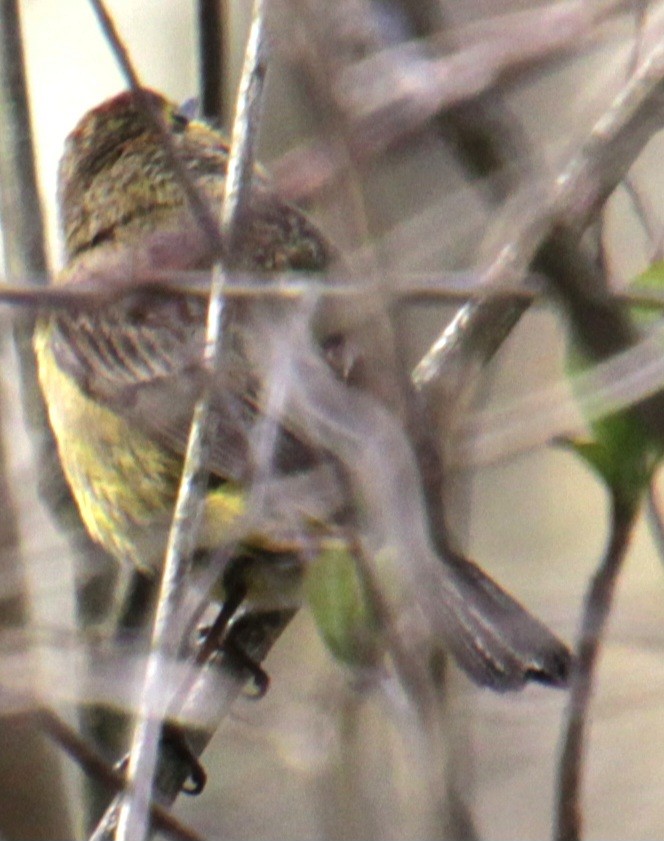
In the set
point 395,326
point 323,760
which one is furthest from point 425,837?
point 395,326

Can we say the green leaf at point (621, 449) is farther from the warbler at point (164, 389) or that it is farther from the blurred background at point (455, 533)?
the warbler at point (164, 389)

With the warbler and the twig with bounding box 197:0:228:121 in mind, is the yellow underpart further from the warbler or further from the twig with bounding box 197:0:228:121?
the twig with bounding box 197:0:228:121

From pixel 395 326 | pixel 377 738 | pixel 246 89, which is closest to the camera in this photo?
pixel 395 326


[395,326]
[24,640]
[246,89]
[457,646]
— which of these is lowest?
[457,646]

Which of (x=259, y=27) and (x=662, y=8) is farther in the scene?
(x=662, y=8)

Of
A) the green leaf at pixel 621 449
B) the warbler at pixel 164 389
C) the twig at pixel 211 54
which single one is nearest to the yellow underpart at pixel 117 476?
the warbler at pixel 164 389

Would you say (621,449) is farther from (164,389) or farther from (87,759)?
(164,389)

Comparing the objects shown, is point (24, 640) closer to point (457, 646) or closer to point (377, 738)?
point (457, 646)
